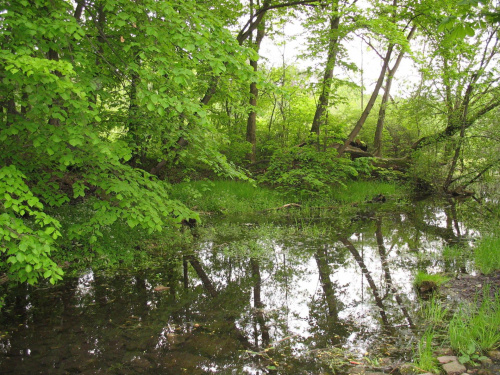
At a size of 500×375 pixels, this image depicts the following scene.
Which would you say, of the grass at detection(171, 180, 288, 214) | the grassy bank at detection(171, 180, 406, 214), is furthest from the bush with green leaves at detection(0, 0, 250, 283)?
the grassy bank at detection(171, 180, 406, 214)

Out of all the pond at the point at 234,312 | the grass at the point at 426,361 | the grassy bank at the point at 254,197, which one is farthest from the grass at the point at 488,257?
the grassy bank at the point at 254,197

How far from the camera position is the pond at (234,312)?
3.58 meters

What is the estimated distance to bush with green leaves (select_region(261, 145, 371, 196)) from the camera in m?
13.2

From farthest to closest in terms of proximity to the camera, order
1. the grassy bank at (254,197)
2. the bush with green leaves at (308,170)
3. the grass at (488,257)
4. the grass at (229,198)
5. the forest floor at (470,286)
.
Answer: the bush with green leaves at (308,170) < the grassy bank at (254,197) < the grass at (229,198) < the grass at (488,257) < the forest floor at (470,286)

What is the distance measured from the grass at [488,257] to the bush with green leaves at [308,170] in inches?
268

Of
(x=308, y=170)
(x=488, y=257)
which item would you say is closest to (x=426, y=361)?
(x=488, y=257)

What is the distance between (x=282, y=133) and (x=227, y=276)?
13542mm

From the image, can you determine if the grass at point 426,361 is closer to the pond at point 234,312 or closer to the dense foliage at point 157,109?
the pond at point 234,312

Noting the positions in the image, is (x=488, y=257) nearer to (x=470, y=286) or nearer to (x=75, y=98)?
(x=470, y=286)

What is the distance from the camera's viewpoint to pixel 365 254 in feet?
23.5

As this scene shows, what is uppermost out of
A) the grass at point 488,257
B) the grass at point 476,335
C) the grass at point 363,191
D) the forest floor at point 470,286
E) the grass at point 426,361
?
the grass at point 363,191

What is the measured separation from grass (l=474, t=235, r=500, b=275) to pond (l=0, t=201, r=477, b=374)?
0.34 metres

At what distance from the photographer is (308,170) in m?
13.3

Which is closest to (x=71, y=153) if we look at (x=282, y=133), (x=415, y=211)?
(x=415, y=211)
